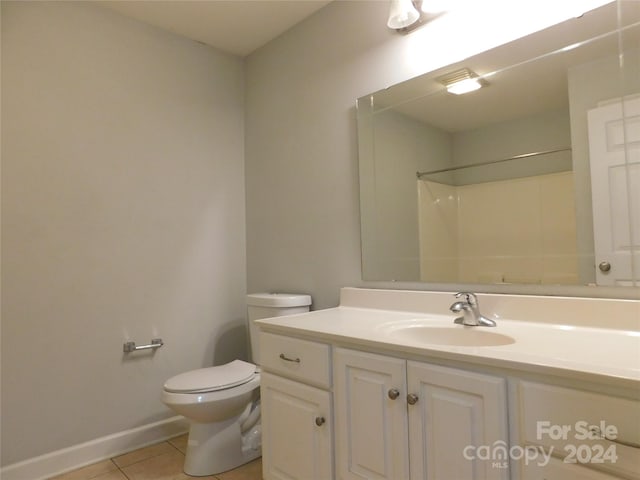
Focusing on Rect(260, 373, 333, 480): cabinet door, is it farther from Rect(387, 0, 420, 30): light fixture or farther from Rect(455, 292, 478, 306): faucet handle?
Rect(387, 0, 420, 30): light fixture

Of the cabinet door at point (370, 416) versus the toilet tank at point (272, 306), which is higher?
the toilet tank at point (272, 306)

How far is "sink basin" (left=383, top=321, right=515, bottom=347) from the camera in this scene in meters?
1.27

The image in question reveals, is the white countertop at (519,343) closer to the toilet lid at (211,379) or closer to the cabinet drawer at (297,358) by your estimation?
the cabinet drawer at (297,358)

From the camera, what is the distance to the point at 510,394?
0.90m

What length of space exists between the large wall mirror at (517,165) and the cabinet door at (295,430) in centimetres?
69

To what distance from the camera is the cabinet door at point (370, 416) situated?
1.09 meters

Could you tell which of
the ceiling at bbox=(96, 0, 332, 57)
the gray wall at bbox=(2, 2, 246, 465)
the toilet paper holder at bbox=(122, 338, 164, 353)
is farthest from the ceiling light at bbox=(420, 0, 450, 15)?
the toilet paper holder at bbox=(122, 338, 164, 353)

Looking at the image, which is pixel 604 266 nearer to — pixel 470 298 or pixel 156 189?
pixel 470 298

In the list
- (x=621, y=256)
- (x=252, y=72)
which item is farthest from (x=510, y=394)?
(x=252, y=72)

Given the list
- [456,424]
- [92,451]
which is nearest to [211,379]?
[92,451]

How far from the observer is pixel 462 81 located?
1555 millimetres

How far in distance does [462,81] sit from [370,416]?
131 cm

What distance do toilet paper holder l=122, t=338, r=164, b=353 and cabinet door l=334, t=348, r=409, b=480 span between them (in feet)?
Result: 4.25

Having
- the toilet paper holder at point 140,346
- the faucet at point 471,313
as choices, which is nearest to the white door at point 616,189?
the faucet at point 471,313
